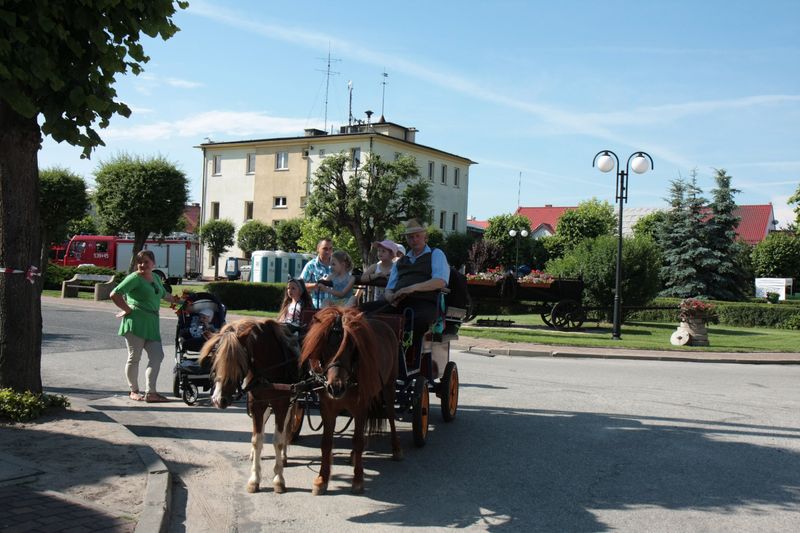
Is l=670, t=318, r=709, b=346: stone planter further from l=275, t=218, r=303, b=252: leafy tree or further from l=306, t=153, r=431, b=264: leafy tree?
l=275, t=218, r=303, b=252: leafy tree

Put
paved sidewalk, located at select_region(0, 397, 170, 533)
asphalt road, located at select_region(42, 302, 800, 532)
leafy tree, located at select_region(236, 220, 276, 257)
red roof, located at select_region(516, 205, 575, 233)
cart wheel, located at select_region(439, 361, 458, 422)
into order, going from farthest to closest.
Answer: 1. red roof, located at select_region(516, 205, 575, 233)
2. leafy tree, located at select_region(236, 220, 276, 257)
3. cart wheel, located at select_region(439, 361, 458, 422)
4. asphalt road, located at select_region(42, 302, 800, 532)
5. paved sidewalk, located at select_region(0, 397, 170, 533)

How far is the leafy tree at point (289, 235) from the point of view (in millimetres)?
56844

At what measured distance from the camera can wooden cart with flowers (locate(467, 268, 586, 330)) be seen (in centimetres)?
2239

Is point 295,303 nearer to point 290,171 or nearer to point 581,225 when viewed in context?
point 290,171

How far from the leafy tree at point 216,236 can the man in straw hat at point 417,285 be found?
53918 mm

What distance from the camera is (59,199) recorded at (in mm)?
33625

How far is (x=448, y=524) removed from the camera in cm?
538

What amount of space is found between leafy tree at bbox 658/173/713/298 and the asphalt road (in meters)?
32.9

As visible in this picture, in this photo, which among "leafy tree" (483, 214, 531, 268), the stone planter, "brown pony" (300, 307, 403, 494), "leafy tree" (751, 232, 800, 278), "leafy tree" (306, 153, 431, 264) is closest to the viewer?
"brown pony" (300, 307, 403, 494)

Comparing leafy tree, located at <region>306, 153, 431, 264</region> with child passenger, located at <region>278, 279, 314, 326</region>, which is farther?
leafy tree, located at <region>306, 153, 431, 264</region>

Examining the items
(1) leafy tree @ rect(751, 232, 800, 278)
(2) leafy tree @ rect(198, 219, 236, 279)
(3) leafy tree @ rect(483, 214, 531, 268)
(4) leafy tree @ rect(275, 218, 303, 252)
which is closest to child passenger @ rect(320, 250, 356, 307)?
(4) leafy tree @ rect(275, 218, 303, 252)

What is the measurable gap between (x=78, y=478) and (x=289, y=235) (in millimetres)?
51557

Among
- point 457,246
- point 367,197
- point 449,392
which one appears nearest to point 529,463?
point 449,392

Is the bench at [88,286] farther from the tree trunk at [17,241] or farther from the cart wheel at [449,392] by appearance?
the cart wheel at [449,392]
